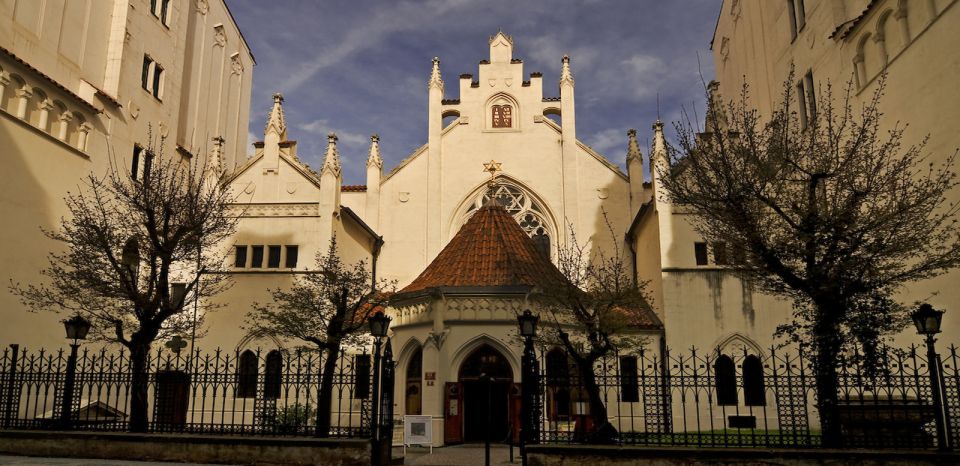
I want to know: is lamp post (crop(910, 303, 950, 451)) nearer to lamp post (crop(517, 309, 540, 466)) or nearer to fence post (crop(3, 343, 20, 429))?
lamp post (crop(517, 309, 540, 466))

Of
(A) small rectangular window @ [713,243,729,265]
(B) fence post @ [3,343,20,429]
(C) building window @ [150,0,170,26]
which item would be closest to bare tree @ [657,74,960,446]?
(A) small rectangular window @ [713,243,729,265]

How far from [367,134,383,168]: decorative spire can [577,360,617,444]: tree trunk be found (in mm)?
17176

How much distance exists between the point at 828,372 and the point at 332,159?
20.2 m

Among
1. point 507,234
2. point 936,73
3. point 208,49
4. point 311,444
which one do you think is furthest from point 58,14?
point 936,73

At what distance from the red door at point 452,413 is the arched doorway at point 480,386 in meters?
0.39

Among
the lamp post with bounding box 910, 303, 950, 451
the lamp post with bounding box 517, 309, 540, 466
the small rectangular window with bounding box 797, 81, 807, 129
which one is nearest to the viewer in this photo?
the lamp post with bounding box 910, 303, 950, 451

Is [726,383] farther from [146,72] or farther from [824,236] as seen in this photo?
[146,72]

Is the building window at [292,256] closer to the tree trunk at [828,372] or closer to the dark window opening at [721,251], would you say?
the dark window opening at [721,251]

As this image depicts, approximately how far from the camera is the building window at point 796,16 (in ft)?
80.9

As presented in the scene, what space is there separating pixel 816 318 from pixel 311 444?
984 centimetres

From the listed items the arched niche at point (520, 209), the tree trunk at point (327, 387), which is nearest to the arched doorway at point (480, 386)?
the tree trunk at point (327, 387)

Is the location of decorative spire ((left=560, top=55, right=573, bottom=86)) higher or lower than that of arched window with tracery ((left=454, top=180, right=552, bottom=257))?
higher

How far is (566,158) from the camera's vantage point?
30.6m

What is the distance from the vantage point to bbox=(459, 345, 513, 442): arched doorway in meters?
20.5
